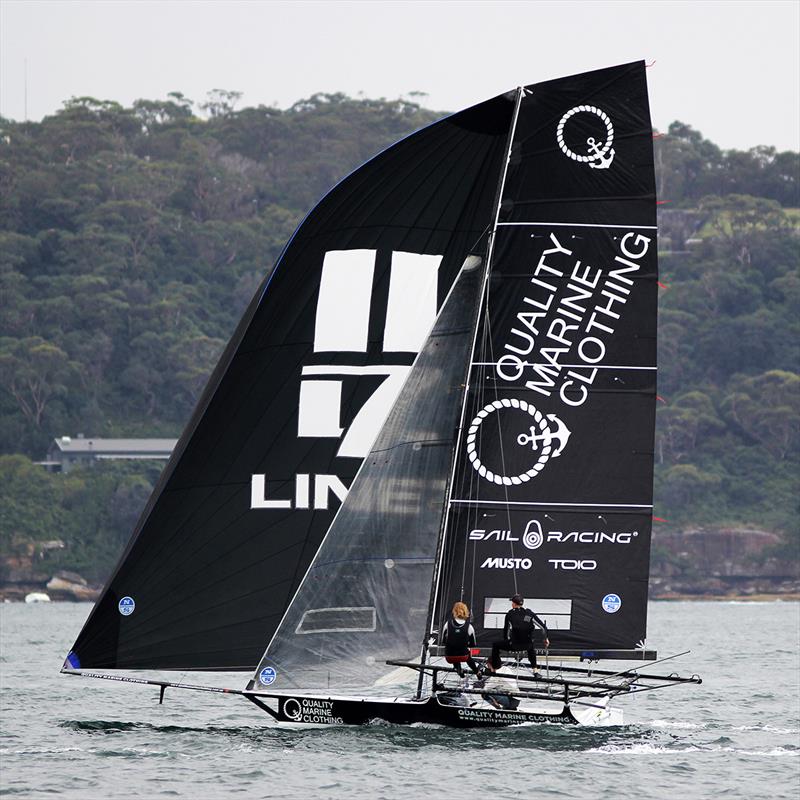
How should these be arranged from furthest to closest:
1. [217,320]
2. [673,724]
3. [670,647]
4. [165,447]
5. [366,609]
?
[217,320] → [165,447] → [670,647] → [673,724] → [366,609]

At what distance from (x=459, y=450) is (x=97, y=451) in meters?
80.4

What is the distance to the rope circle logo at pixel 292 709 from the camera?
727 inches

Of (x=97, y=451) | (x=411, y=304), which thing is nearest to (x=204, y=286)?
(x=97, y=451)

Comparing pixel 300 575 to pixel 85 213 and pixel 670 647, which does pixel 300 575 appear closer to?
Result: pixel 670 647

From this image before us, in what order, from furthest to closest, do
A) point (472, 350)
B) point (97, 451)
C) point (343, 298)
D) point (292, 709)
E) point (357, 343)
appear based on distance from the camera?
point (97, 451) < point (357, 343) < point (343, 298) < point (472, 350) < point (292, 709)

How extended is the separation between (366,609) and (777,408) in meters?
85.2

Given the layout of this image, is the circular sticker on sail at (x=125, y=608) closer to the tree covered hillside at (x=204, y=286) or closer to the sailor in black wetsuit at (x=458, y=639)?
the sailor in black wetsuit at (x=458, y=639)

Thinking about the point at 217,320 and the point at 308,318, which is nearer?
the point at 308,318

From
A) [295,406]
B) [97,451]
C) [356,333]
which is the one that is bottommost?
[97,451]

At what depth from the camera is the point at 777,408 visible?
101 metres

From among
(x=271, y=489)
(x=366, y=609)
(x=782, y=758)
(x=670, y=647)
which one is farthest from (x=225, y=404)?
(x=670, y=647)

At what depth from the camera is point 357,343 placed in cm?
1966

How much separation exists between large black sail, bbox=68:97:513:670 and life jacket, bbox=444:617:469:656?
69.4 inches

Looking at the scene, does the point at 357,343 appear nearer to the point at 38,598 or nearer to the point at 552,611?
the point at 552,611
